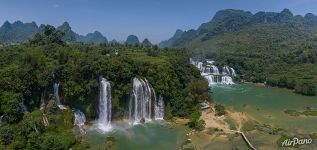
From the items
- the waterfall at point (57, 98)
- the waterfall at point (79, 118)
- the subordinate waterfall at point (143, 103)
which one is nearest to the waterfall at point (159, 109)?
the subordinate waterfall at point (143, 103)

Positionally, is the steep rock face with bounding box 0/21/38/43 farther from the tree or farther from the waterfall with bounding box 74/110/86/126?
the tree

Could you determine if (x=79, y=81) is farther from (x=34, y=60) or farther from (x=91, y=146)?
(x=91, y=146)

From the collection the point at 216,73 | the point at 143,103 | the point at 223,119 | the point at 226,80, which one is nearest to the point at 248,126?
the point at 223,119

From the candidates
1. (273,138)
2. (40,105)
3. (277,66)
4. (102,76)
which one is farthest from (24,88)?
(277,66)

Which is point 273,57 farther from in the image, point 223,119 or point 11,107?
point 11,107

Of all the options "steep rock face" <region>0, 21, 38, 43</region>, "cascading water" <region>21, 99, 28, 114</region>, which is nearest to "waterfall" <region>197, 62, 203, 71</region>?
"cascading water" <region>21, 99, 28, 114</region>
